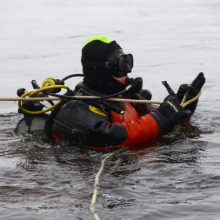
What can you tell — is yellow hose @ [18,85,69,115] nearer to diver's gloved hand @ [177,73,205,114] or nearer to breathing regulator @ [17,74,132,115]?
breathing regulator @ [17,74,132,115]

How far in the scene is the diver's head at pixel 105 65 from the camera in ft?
20.3

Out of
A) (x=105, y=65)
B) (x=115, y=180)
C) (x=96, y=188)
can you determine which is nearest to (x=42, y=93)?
(x=105, y=65)

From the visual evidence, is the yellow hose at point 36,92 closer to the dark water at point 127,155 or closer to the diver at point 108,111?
the diver at point 108,111

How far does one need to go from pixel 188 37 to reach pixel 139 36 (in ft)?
3.51

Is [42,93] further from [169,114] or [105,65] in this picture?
[169,114]

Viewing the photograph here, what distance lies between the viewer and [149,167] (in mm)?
5547

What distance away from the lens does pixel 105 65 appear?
244 inches

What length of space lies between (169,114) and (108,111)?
1.84 ft

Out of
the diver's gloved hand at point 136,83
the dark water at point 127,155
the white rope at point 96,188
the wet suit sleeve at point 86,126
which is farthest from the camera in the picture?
the diver's gloved hand at point 136,83

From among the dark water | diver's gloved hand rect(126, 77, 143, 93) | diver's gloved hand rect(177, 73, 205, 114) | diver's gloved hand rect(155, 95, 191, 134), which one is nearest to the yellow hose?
the dark water

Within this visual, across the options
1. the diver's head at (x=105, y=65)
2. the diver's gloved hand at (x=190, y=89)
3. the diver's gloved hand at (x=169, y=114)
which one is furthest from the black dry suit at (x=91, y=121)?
the diver's gloved hand at (x=190, y=89)

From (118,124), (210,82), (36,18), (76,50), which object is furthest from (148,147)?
(36,18)

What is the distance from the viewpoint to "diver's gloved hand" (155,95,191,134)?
602 centimetres

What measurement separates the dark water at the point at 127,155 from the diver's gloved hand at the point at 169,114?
0.24 meters
